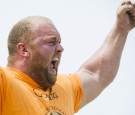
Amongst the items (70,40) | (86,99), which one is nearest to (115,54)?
(86,99)

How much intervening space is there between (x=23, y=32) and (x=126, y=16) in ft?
1.33

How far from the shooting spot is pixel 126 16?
1.36 m

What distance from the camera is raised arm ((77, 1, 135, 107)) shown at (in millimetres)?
1315

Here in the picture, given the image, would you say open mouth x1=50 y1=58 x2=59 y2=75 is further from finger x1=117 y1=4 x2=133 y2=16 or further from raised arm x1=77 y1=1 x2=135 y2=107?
finger x1=117 y1=4 x2=133 y2=16

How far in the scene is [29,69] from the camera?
113 cm

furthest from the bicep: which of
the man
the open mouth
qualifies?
the open mouth

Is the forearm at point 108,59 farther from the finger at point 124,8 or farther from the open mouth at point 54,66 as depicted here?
the open mouth at point 54,66

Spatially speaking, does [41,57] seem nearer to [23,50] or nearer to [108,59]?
[23,50]

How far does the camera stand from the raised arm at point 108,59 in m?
1.32

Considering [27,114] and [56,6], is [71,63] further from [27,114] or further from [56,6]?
[27,114]

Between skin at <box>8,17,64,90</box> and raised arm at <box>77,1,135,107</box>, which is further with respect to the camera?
raised arm at <box>77,1,135,107</box>

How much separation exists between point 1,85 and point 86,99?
43cm

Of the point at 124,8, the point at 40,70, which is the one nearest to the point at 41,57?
the point at 40,70

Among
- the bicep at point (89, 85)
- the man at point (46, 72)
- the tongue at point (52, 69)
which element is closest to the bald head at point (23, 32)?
the man at point (46, 72)
